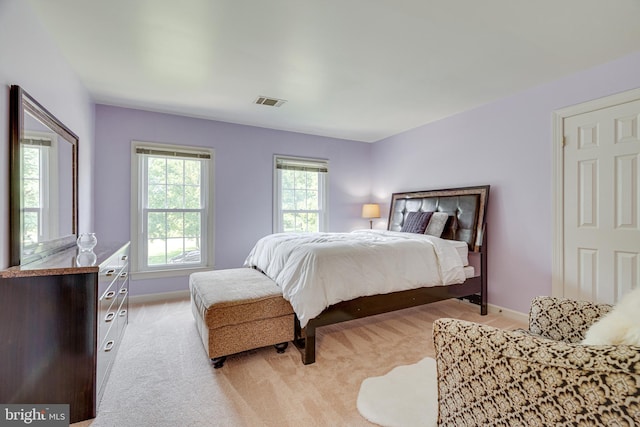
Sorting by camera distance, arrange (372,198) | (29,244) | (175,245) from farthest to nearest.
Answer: (372,198) → (175,245) → (29,244)

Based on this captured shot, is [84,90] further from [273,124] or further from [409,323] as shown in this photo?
[409,323]

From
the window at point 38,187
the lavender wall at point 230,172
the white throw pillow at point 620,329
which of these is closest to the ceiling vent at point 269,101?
the lavender wall at point 230,172

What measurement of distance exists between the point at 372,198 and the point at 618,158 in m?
3.28

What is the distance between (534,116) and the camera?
9.73 feet

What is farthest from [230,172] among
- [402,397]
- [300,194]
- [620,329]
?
[620,329]

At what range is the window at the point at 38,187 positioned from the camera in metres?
1.72

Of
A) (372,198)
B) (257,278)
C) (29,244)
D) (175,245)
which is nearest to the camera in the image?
(29,244)

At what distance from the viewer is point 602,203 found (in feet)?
8.21

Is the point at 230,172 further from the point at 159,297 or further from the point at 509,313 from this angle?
the point at 509,313

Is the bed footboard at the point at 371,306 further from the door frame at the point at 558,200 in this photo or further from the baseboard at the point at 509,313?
the door frame at the point at 558,200

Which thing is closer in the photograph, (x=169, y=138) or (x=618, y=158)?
(x=618, y=158)

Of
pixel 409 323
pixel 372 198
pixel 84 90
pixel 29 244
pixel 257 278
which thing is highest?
pixel 84 90

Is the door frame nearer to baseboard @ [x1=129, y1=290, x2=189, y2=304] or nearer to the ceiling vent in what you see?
the ceiling vent

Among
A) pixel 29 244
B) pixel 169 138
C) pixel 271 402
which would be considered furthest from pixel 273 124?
pixel 271 402
